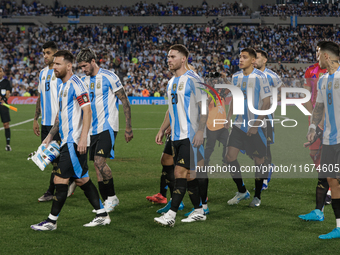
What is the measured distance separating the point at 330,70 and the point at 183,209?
9.39ft

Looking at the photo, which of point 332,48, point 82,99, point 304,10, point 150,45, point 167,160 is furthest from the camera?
point 304,10

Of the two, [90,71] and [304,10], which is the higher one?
[304,10]

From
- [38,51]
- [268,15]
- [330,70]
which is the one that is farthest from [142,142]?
[268,15]

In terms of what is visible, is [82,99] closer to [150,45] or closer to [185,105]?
[185,105]

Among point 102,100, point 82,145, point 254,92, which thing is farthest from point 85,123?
point 254,92

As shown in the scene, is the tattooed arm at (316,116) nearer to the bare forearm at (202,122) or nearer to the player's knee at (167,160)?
the bare forearm at (202,122)

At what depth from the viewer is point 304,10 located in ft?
143

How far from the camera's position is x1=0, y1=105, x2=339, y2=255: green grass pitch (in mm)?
4352

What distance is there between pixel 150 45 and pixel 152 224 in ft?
118

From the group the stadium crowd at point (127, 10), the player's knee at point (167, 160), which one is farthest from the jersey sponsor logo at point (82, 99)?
the stadium crowd at point (127, 10)

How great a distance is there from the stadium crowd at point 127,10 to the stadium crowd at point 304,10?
2.33 meters

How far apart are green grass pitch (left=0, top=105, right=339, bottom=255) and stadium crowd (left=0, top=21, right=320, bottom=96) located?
25.9m

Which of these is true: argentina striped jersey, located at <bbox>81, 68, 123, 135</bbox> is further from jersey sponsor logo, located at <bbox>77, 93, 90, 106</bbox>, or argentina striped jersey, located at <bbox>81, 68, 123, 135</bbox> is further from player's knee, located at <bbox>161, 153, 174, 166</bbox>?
jersey sponsor logo, located at <bbox>77, 93, 90, 106</bbox>

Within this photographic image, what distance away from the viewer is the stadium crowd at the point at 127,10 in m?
43.1
